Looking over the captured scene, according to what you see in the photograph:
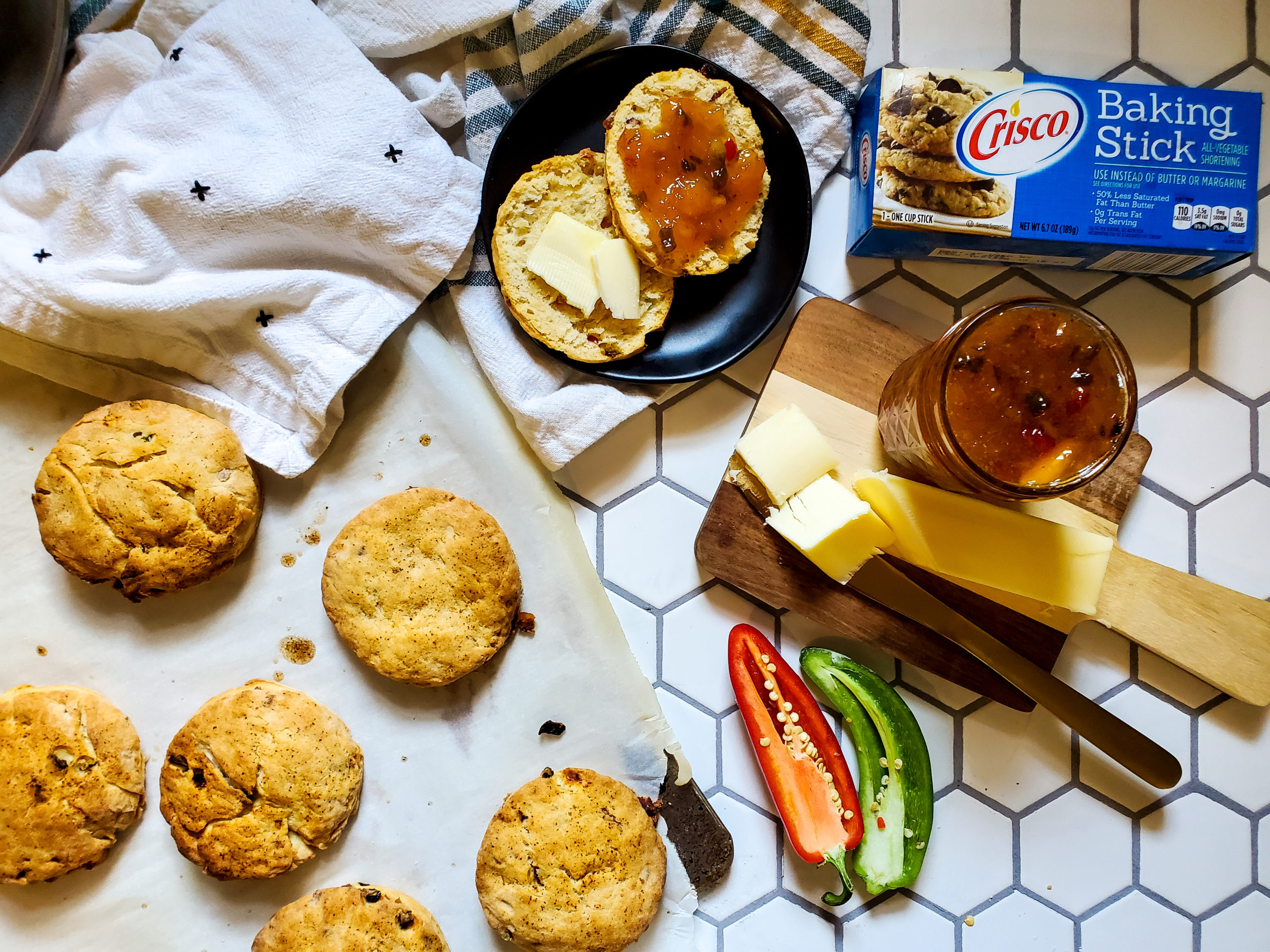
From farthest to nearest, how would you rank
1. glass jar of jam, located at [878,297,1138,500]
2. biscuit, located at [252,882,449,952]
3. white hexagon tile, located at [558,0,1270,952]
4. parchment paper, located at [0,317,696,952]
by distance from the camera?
1. white hexagon tile, located at [558,0,1270,952]
2. parchment paper, located at [0,317,696,952]
3. biscuit, located at [252,882,449,952]
4. glass jar of jam, located at [878,297,1138,500]

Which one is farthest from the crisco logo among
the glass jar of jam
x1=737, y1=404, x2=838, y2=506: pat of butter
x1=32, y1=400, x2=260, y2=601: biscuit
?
x1=32, y1=400, x2=260, y2=601: biscuit

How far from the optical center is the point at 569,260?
1.73m

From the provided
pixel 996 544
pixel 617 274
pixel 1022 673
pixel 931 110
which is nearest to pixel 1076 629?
pixel 1022 673

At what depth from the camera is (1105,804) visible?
1.88m

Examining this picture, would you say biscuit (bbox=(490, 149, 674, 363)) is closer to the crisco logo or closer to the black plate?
the black plate

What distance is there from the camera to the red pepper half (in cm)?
176

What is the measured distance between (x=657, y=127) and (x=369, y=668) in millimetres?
1307

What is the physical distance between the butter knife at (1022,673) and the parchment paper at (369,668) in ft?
1.86

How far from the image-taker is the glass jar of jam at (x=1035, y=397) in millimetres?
1473

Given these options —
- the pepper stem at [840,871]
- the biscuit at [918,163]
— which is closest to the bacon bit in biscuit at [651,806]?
the pepper stem at [840,871]

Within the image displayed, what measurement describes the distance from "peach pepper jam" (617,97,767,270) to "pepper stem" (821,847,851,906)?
1295 mm

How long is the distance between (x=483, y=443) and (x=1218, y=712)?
1.80 meters

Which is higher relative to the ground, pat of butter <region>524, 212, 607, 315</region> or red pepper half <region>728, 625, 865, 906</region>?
pat of butter <region>524, 212, 607, 315</region>

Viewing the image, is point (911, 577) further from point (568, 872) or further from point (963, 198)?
point (568, 872)
